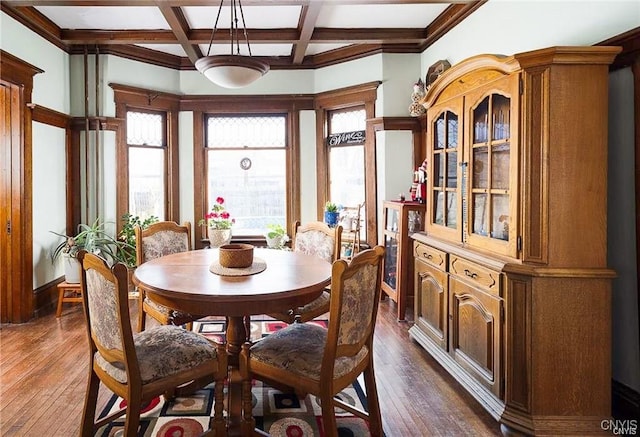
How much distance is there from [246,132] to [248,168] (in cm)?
47

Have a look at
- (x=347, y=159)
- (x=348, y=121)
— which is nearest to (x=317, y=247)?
(x=347, y=159)

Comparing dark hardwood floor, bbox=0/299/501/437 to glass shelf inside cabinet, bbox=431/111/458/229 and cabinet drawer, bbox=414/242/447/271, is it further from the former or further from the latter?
glass shelf inside cabinet, bbox=431/111/458/229

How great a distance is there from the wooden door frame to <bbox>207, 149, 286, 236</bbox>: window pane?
2.07 m

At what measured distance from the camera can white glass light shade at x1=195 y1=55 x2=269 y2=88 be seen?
2.48 meters

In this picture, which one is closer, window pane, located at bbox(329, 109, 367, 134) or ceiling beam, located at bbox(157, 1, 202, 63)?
ceiling beam, located at bbox(157, 1, 202, 63)

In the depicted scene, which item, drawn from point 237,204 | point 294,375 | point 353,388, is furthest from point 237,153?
point 294,375

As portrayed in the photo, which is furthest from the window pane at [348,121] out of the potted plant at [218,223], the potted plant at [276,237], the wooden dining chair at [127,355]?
the wooden dining chair at [127,355]

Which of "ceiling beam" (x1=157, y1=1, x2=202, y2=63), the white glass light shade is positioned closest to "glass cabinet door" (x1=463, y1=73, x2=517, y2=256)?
the white glass light shade

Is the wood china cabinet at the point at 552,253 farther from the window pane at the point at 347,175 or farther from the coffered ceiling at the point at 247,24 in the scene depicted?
the window pane at the point at 347,175

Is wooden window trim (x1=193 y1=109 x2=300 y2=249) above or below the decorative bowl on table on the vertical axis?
above

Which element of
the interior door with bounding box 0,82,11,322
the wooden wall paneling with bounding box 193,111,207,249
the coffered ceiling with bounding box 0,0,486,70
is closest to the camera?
the coffered ceiling with bounding box 0,0,486,70

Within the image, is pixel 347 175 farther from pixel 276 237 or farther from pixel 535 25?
pixel 535 25

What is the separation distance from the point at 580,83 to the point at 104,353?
2.60 metres

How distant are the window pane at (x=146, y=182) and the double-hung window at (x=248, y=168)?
564 millimetres
